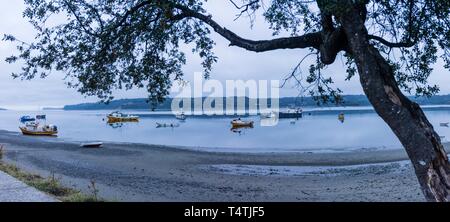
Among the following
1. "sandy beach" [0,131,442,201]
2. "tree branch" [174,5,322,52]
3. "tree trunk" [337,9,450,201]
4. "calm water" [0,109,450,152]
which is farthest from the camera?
"calm water" [0,109,450,152]

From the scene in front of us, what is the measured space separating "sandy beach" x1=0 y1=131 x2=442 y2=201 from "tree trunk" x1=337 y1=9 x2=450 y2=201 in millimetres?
7342

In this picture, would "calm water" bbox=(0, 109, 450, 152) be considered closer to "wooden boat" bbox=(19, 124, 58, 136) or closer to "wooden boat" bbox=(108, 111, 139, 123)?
"wooden boat" bbox=(19, 124, 58, 136)

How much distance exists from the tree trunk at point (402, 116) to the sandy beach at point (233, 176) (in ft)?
24.1

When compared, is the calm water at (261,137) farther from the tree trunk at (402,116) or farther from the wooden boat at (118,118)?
the tree trunk at (402,116)

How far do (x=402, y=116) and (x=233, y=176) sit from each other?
15.0 m

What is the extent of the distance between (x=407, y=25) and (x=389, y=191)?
10203 mm

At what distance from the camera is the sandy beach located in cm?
1391

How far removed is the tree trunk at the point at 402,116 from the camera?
169 inches

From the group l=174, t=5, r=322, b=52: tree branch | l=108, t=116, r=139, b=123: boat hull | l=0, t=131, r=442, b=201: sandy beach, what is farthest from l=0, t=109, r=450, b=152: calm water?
l=174, t=5, r=322, b=52: tree branch

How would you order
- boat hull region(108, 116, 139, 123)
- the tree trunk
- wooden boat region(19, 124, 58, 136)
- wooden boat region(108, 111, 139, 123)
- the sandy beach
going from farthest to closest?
1. wooden boat region(108, 111, 139, 123)
2. boat hull region(108, 116, 139, 123)
3. wooden boat region(19, 124, 58, 136)
4. the sandy beach
5. the tree trunk

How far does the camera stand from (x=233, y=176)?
752 inches

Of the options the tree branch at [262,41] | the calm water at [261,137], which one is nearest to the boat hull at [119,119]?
the calm water at [261,137]

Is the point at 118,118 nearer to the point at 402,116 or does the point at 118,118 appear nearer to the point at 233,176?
the point at 233,176
